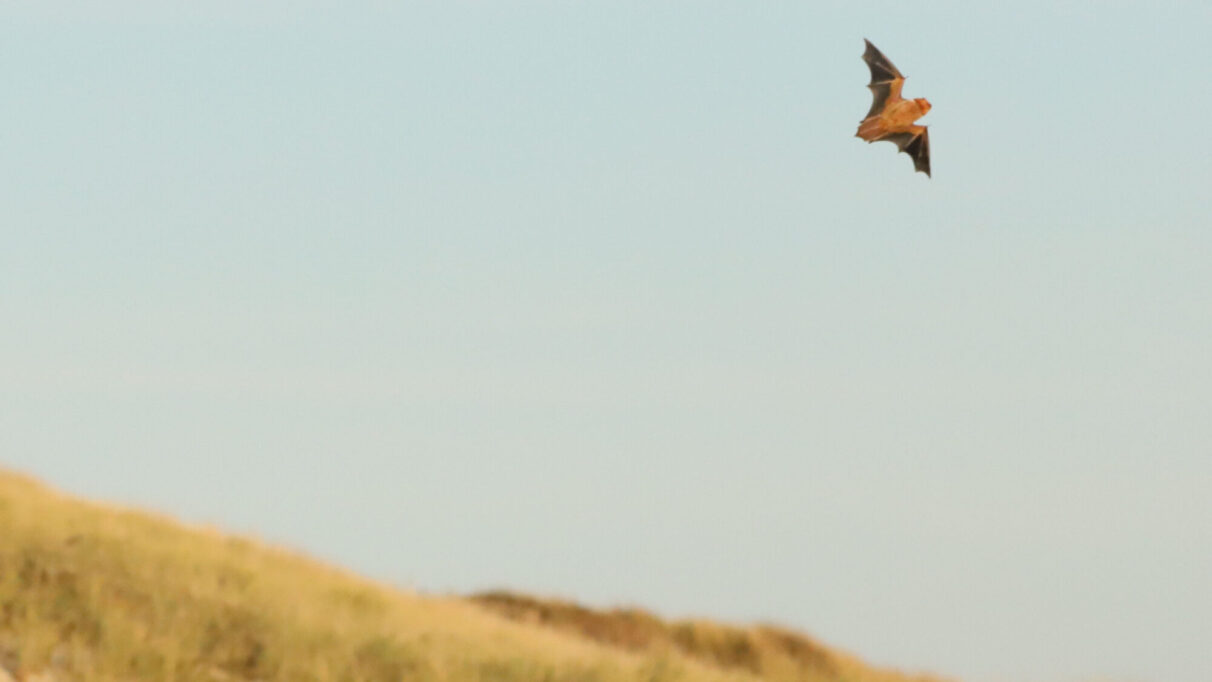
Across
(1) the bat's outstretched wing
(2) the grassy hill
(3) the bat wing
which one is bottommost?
(2) the grassy hill

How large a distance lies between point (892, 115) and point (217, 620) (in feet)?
28.5

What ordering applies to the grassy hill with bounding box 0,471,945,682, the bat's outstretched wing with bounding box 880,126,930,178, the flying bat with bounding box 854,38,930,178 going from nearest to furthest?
the grassy hill with bounding box 0,471,945,682 < the flying bat with bounding box 854,38,930,178 < the bat's outstretched wing with bounding box 880,126,930,178

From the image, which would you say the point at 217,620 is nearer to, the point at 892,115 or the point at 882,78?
the point at 892,115

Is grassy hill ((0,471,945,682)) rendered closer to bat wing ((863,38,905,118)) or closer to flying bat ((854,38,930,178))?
flying bat ((854,38,930,178))

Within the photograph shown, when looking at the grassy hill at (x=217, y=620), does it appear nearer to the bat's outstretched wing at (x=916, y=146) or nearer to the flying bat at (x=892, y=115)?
the flying bat at (x=892, y=115)

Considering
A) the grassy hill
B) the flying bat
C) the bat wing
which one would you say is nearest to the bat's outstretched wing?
the flying bat

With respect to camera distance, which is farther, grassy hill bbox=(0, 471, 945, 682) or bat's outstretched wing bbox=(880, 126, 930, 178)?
bat's outstretched wing bbox=(880, 126, 930, 178)

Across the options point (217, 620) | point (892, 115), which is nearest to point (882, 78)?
point (892, 115)

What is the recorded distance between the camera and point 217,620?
39.2ft

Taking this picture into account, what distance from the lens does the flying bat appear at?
15.4m

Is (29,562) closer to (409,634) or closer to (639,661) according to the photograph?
(409,634)

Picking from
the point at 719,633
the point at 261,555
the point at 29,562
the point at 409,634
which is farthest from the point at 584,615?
the point at 29,562

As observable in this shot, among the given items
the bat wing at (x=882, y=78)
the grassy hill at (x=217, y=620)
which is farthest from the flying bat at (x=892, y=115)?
the grassy hill at (x=217, y=620)

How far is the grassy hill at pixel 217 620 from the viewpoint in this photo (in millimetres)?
11203
